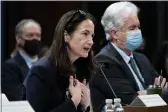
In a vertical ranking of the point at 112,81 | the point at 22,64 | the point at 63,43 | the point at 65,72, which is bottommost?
the point at 22,64

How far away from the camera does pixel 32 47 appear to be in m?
6.45

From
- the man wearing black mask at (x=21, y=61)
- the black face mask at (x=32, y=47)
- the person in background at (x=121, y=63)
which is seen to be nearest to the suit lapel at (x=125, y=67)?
the person in background at (x=121, y=63)

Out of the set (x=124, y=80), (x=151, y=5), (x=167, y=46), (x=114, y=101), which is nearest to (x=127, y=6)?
(x=124, y=80)

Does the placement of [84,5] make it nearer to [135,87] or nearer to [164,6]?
[164,6]

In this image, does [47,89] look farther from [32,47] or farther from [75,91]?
[32,47]

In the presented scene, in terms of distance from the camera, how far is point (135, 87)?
4.38 metres

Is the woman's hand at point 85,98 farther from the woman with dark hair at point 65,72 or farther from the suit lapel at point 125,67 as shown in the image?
the suit lapel at point 125,67

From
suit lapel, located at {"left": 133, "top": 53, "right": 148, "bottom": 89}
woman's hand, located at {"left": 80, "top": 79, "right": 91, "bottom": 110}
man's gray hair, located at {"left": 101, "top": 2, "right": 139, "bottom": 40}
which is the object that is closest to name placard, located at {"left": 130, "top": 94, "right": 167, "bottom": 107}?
woman's hand, located at {"left": 80, "top": 79, "right": 91, "bottom": 110}

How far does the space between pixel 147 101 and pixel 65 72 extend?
52cm

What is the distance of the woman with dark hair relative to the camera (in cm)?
348

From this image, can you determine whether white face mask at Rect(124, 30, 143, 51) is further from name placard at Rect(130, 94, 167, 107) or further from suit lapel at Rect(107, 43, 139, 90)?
name placard at Rect(130, 94, 167, 107)

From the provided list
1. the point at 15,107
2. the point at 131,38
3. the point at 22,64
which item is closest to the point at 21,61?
the point at 22,64

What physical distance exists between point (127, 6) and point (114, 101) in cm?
117

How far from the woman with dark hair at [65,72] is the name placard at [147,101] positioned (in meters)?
0.32
